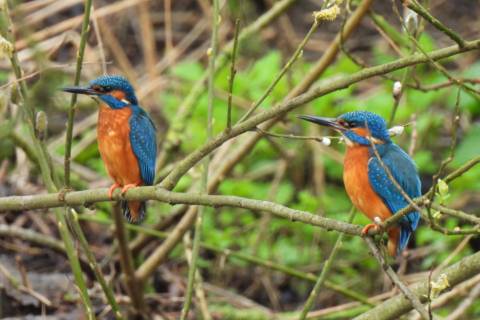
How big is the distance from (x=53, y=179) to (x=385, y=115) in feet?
8.85

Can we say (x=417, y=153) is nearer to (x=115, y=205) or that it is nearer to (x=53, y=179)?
(x=115, y=205)

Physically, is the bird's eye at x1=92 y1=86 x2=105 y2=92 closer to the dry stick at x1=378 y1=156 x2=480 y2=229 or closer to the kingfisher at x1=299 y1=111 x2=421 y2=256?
the kingfisher at x1=299 y1=111 x2=421 y2=256

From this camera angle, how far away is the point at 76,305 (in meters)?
5.43

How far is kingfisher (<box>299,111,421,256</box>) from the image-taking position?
11.4 ft

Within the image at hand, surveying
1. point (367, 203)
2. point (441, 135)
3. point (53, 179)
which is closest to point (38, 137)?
point (53, 179)

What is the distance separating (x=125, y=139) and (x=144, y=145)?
9 cm

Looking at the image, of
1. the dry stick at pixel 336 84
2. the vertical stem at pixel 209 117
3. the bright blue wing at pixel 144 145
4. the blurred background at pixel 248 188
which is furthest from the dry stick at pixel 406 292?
the blurred background at pixel 248 188

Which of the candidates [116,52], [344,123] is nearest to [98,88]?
[344,123]

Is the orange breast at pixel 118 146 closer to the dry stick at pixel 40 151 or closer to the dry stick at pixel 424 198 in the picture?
the dry stick at pixel 40 151

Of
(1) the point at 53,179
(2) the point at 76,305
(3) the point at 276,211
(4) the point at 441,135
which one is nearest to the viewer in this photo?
(3) the point at 276,211

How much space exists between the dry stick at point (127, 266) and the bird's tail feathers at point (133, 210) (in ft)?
0.45

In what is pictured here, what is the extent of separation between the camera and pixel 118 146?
400 centimetres

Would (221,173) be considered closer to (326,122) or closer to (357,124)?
(357,124)

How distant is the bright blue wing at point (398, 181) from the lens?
344cm
